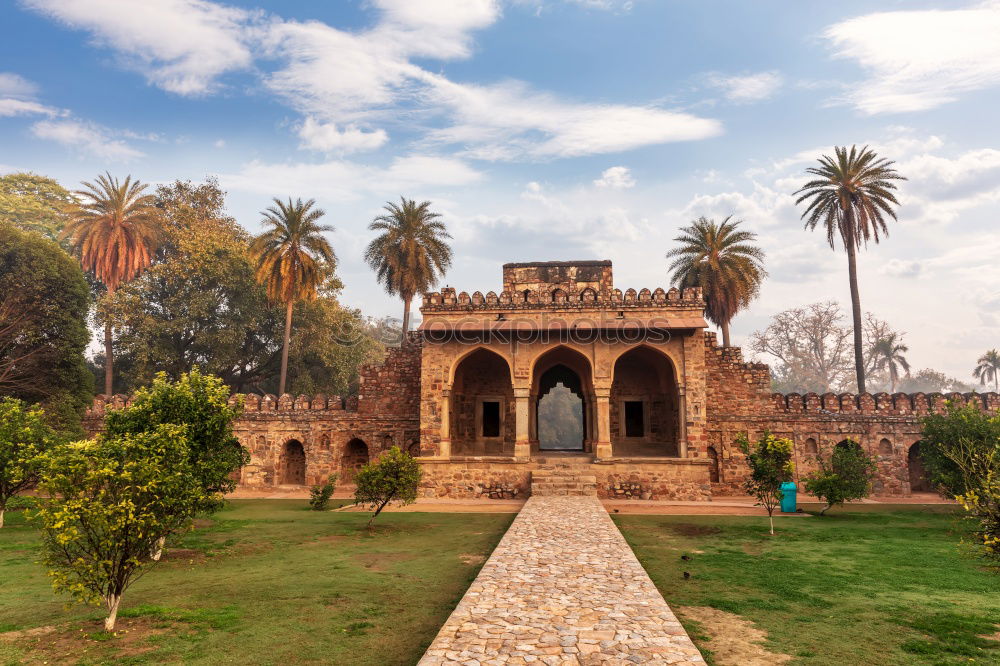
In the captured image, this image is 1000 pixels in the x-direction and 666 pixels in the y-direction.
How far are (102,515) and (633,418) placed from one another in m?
19.8

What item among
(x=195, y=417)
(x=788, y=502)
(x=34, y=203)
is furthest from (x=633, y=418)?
(x=34, y=203)

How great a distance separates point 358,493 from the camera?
14742 mm

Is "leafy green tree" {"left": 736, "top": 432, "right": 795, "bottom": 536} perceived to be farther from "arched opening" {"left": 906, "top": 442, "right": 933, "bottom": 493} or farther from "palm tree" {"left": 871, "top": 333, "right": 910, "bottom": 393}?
"palm tree" {"left": 871, "top": 333, "right": 910, "bottom": 393}

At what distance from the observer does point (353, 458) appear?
24.4 metres

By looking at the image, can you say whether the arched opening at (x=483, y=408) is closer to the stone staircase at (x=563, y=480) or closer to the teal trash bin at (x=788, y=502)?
the stone staircase at (x=563, y=480)

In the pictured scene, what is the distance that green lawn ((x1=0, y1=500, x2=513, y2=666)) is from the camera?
19.9 ft

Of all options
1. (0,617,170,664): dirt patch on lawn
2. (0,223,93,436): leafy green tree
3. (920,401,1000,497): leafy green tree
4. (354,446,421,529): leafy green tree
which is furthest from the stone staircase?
(0,223,93,436): leafy green tree

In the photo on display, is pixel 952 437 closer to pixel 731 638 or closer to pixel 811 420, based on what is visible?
pixel 811 420

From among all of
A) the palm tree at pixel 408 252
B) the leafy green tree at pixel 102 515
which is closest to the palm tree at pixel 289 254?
the palm tree at pixel 408 252

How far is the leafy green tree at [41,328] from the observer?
20.1 meters

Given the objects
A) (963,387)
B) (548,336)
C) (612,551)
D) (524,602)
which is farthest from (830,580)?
(963,387)

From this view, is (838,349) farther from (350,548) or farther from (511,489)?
(350,548)

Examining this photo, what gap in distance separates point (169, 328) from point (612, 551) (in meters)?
28.3

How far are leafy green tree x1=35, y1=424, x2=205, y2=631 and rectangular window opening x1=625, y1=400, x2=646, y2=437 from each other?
18686 millimetres
